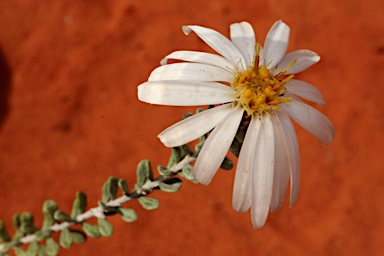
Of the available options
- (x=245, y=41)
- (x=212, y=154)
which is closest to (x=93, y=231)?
(x=212, y=154)

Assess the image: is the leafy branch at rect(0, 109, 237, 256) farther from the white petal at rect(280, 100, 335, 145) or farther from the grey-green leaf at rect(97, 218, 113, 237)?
the white petal at rect(280, 100, 335, 145)

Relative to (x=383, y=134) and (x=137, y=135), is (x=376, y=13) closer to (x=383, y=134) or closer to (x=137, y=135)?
(x=383, y=134)

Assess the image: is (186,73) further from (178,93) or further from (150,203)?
(150,203)

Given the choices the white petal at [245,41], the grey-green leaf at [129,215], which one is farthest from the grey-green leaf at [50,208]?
the white petal at [245,41]

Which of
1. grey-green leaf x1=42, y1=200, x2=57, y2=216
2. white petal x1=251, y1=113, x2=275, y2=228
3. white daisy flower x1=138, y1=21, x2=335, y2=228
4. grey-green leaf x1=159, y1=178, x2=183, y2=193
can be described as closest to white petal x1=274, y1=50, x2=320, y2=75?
white daisy flower x1=138, y1=21, x2=335, y2=228

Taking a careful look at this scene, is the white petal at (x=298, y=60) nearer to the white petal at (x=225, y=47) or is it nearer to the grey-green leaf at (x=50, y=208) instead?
the white petal at (x=225, y=47)
